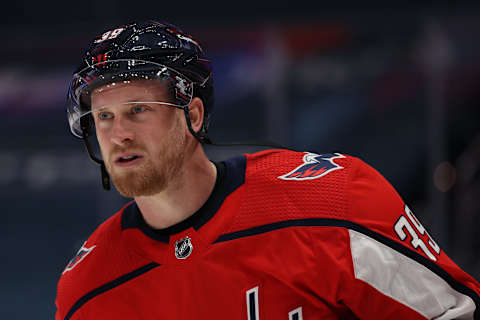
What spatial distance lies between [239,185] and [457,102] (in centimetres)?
324

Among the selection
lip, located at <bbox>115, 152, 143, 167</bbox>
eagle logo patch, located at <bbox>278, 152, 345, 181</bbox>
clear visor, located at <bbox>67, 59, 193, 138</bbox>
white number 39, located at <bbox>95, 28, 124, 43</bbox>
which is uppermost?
white number 39, located at <bbox>95, 28, 124, 43</bbox>

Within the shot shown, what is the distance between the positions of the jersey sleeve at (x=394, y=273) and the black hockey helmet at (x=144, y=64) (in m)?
0.46

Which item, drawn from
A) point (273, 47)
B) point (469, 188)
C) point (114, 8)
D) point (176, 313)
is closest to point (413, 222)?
point (176, 313)

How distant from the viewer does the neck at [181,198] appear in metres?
1.58

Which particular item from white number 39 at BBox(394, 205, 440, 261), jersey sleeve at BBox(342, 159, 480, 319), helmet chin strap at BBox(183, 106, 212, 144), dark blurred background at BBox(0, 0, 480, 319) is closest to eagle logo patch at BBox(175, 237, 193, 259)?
helmet chin strap at BBox(183, 106, 212, 144)

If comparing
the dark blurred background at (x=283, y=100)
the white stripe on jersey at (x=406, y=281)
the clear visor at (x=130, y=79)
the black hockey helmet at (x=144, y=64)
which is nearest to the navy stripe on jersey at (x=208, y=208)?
the black hockey helmet at (x=144, y=64)

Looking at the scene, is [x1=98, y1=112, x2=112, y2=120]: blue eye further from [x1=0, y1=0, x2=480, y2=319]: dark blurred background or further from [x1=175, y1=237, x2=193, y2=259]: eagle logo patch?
[x1=0, y1=0, x2=480, y2=319]: dark blurred background

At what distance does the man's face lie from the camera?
1516 mm

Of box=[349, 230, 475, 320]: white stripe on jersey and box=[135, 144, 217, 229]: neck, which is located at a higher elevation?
box=[135, 144, 217, 229]: neck

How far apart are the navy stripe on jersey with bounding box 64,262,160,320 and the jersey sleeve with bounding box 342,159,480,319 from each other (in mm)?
480

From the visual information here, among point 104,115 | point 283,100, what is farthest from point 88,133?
point 283,100

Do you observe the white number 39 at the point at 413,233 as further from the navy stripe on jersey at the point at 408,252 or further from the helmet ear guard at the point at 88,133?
the helmet ear guard at the point at 88,133

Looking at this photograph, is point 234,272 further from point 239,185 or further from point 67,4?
point 67,4

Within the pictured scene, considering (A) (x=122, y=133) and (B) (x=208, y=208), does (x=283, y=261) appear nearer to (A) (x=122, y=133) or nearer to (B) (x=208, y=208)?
(B) (x=208, y=208)
